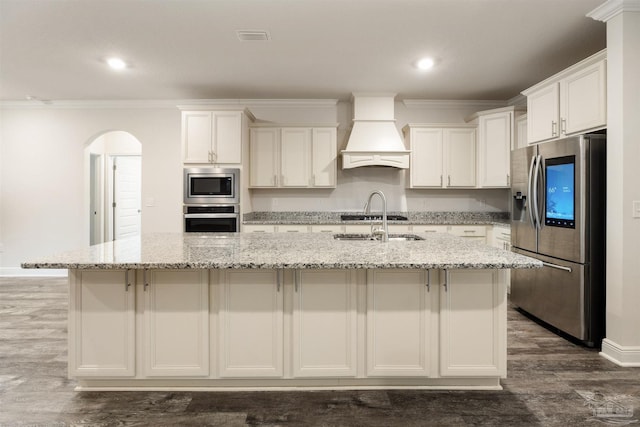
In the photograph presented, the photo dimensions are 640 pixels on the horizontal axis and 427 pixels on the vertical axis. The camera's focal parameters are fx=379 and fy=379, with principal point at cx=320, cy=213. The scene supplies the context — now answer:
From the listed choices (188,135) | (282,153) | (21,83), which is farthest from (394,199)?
(21,83)

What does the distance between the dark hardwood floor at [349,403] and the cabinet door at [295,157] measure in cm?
313

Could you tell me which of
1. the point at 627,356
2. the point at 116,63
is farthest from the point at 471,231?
the point at 116,63

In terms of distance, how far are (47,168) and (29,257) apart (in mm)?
1330

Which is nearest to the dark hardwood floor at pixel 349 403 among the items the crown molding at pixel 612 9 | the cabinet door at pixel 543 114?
the cabinet door at pixel 543 114

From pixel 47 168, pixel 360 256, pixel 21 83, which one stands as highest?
pixel 21 83

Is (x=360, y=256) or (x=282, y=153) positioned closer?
(x=360, y=256)

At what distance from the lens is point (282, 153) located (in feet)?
16.4

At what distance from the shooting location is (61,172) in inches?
217

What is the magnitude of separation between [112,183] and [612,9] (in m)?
6.93

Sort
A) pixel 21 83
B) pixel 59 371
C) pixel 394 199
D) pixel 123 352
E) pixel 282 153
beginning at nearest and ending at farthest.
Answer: pixel 123 352, pixel 59 371, pixel 21 83, pixel 282 153, pixel 394 199

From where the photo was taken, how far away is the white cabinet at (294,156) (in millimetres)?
4977

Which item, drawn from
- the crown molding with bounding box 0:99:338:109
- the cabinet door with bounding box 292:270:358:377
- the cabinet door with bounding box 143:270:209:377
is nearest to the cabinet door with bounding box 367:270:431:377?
the cabinet door with bounding box 292:270:358:377

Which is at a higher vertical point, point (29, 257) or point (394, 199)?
point (394, 199)

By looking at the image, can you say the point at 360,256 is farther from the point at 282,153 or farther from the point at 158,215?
the point at 158,215
